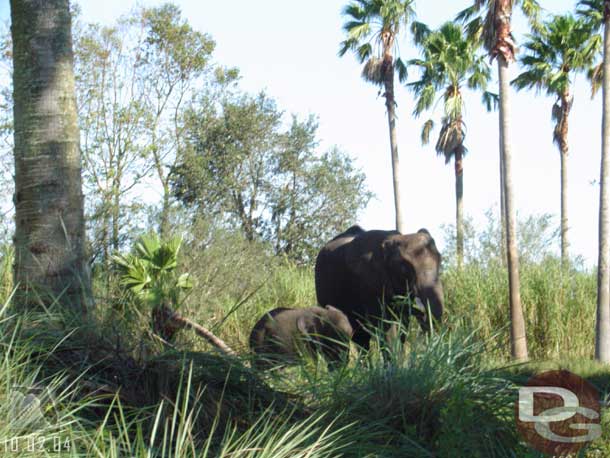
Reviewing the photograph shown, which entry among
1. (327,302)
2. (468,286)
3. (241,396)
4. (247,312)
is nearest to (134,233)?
(327,302)

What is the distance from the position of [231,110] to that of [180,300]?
2351 cm

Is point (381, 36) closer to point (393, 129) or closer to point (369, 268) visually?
point (393, 129)

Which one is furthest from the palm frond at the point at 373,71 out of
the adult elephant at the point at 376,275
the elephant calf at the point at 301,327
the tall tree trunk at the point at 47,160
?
the tall tree trunk at the point at 47,160

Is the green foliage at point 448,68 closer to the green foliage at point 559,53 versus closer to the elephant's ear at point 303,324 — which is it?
the green foliage at point 559,53

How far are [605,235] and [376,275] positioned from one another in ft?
26.0

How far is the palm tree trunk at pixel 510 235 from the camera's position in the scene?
13.9 meters

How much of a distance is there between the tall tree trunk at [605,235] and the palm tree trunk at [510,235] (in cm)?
139

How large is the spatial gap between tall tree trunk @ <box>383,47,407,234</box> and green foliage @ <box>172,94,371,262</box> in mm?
3975

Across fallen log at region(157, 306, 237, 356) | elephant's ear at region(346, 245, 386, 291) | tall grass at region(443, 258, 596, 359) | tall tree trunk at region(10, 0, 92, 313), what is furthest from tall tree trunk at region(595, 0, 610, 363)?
tall tree trunk at region(10, 0, 92, 313)

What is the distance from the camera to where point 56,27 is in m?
5.58

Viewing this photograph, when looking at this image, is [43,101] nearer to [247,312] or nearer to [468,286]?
[247,312]
